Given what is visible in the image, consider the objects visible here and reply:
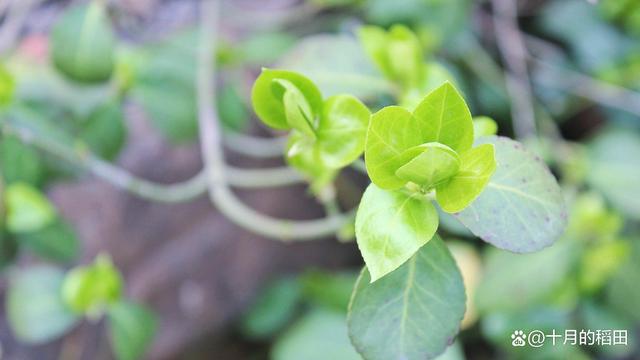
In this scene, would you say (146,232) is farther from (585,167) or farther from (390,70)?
(585,167)

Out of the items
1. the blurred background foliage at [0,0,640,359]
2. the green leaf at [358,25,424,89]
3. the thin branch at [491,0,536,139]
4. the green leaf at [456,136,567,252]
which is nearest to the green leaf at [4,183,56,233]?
the blurred background foliage at [0,0,640,359]

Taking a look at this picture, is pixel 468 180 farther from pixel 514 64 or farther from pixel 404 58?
pixel 514 64

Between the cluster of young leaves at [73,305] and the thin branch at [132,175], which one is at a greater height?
the thin branch at [132,175]

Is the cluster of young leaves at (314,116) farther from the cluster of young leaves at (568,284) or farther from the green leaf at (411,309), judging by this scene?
the cluster of young leaves at (568,284)

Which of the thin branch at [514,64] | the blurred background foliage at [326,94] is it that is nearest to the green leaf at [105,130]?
the blurred background foliage at [326,94]

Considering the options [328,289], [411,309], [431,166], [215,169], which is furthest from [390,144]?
[328,289]
